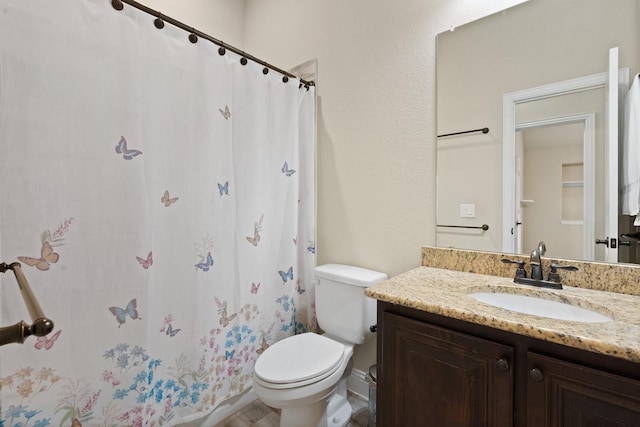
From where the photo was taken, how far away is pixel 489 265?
1.30 meters

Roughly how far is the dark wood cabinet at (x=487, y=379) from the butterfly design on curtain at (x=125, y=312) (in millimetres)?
1006

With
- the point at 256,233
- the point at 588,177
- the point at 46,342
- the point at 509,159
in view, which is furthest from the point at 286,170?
the point at 588,177

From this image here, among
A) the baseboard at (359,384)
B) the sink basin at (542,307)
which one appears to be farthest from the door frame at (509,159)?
the baseboard at (359,384)

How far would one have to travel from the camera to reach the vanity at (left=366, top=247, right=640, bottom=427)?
2.29 feet

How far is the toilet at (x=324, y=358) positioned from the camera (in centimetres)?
125

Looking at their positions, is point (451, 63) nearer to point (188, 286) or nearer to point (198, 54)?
point (198, 54)

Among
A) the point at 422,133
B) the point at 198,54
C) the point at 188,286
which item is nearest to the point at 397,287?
the point at 422,133

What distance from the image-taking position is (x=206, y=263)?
1.44 m

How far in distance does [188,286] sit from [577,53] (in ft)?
6.29

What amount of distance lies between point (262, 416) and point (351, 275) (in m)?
0.96

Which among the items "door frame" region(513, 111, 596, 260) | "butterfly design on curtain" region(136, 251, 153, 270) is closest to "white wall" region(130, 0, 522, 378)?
"door frame" region(513, 111, 596, 260)

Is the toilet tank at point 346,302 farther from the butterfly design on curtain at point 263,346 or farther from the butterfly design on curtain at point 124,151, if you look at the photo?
the butterfly design on curtain at point 124,151

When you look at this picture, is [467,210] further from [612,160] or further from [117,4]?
[117,4]

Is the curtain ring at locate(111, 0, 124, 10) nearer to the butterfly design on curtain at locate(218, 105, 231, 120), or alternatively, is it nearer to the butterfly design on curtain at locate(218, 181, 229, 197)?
the butterfly design on curtain at locate(218, 105, 231, 120)
